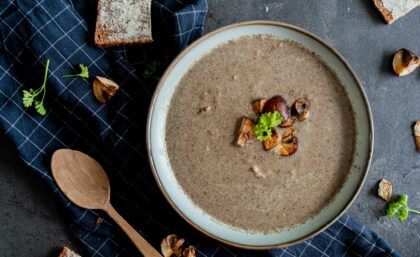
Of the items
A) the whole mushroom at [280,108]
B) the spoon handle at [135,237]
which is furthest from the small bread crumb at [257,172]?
the spoon handle at [135,237]

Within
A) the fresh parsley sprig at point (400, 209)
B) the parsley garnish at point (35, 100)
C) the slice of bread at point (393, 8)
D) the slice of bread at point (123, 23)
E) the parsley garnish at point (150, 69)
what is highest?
the slice of bread at point (123, 23)

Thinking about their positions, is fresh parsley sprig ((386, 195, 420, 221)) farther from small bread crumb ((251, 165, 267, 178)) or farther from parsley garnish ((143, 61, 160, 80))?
parsley garnish ((143, 61, 160, 80))

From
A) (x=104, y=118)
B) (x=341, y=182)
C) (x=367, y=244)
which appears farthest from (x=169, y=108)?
(x=367, y=244)

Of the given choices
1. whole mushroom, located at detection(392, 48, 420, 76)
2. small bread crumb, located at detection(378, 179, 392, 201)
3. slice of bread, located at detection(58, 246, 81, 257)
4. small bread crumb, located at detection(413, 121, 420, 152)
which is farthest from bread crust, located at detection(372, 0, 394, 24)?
slice of bread, located at detection(58, 246, 81, 257)

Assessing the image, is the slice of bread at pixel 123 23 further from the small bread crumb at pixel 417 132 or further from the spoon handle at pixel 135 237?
the small bread crumb at pixel 417 132

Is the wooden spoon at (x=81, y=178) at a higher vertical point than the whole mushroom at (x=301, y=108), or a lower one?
higher

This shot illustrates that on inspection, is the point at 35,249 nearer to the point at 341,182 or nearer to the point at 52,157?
the point at 52,157
